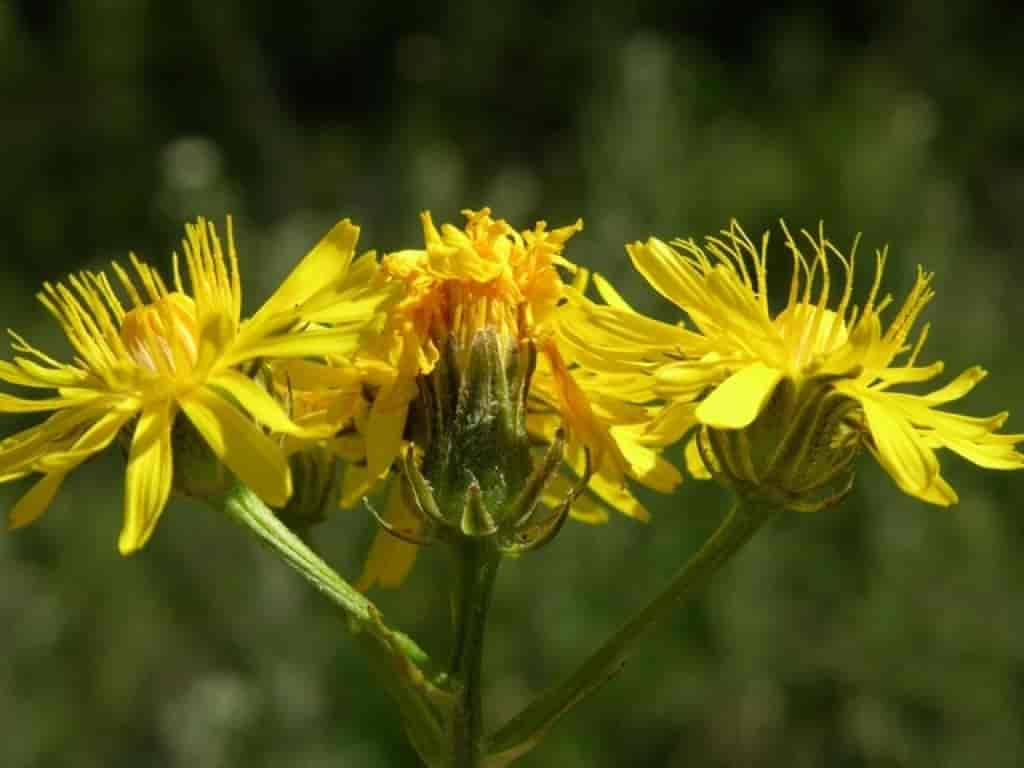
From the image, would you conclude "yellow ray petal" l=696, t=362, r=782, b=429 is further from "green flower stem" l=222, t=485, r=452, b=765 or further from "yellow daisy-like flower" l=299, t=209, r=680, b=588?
"green flower stem" l=222, t=485, r=452, b=765

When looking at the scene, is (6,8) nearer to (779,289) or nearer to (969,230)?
(779,289)

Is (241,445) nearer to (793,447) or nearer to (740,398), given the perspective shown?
(740,398)

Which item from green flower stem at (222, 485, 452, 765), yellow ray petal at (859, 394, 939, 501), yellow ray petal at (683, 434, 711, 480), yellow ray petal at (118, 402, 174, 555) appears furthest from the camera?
yellow ray petal at (683, 434, 711, 480)

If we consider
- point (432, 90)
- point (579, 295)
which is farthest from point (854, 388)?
point (432, 90)

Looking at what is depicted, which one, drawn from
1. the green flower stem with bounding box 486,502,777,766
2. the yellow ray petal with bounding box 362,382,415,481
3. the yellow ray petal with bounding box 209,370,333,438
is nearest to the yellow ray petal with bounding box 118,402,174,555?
the yellow ray petal with bounding box 209,370,333,438

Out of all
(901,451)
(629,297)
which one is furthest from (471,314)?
(629,297)
